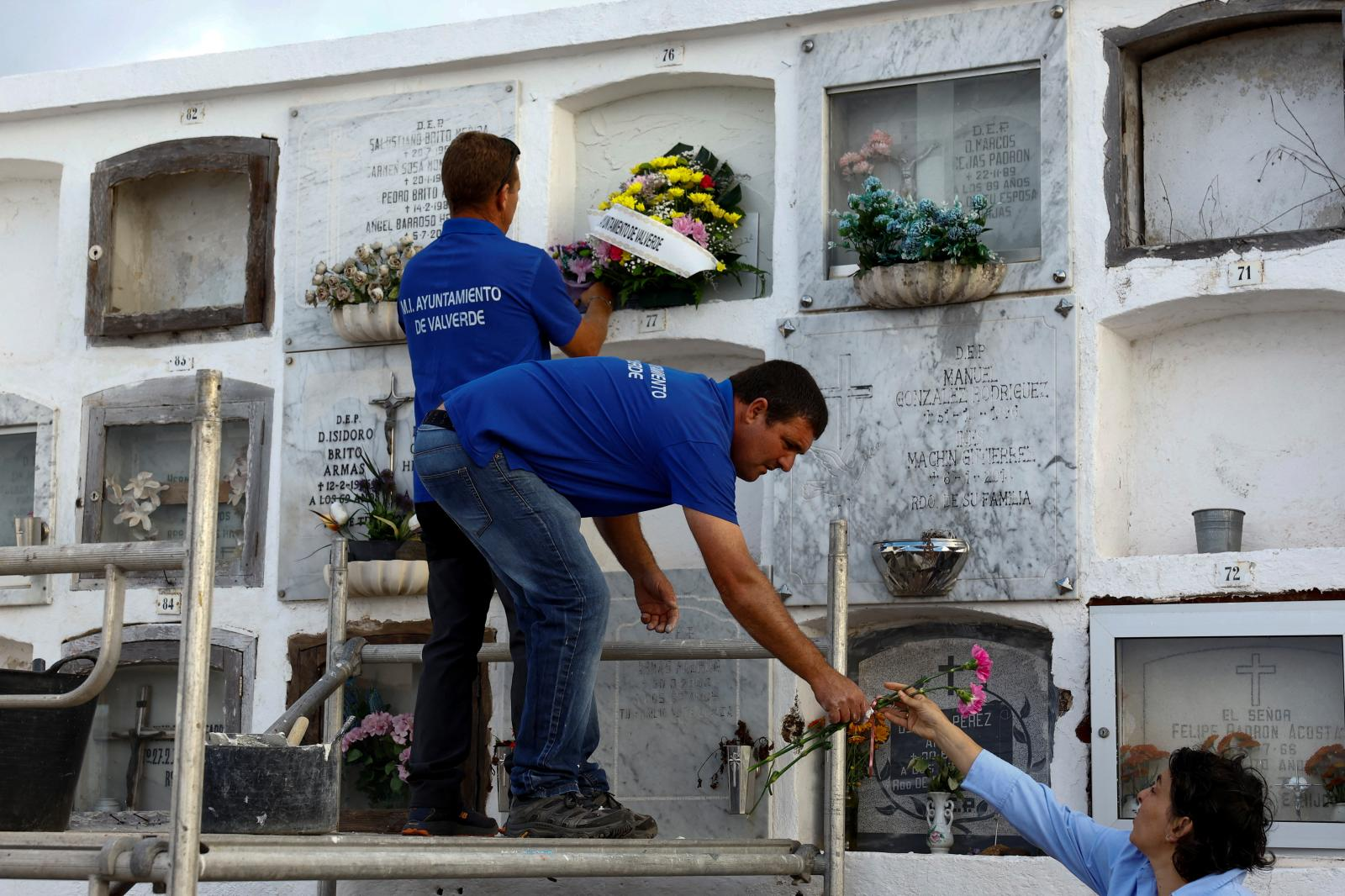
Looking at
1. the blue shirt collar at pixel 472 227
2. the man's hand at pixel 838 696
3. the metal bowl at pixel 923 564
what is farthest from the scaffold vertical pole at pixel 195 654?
the metal bowl at pixel 923 564

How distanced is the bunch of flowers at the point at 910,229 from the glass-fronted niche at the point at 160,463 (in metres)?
2.59

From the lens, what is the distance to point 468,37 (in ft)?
22.8

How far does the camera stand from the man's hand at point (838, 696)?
153 inches

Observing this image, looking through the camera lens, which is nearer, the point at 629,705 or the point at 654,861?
the point at 654,861

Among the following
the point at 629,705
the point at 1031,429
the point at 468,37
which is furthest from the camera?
the point at 468,37

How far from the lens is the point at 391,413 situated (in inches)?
273

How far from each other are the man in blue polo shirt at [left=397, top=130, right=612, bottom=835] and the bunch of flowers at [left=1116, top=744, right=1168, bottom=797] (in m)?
2.17

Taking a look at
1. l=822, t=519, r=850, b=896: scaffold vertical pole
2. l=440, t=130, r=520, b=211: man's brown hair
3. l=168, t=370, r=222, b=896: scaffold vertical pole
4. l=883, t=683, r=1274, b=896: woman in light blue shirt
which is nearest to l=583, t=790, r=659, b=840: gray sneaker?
l=822, t=519, r=850, b=896: scaffold vertical pole

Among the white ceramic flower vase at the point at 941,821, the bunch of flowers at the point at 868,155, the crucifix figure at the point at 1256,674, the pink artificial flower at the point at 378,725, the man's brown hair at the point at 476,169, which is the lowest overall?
the white ceramic flower vase at the point at 941,821

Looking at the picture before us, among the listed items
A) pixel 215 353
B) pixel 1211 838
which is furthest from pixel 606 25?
pixel 1211 838

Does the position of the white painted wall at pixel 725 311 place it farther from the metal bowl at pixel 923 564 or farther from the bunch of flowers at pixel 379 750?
the bunch of flowers at pixel 379 750

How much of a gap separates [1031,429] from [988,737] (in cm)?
109

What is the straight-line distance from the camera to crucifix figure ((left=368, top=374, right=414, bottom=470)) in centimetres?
689

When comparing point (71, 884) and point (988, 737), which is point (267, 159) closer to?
point (71, 884)
